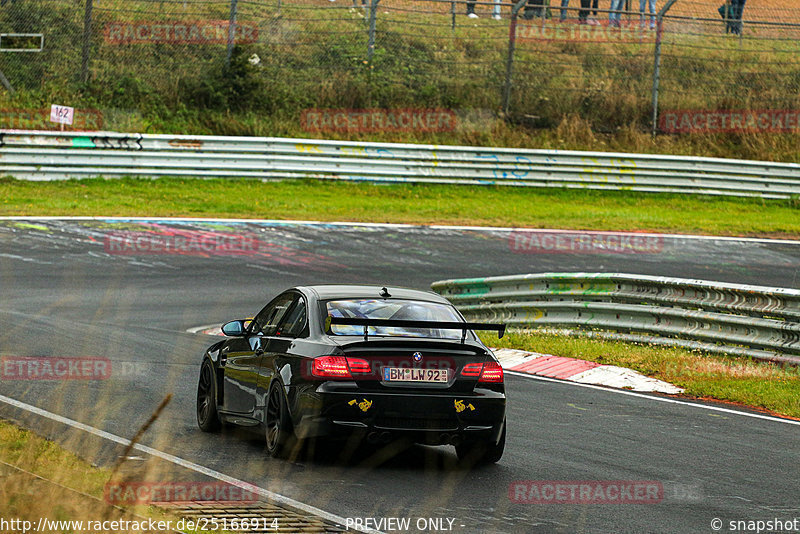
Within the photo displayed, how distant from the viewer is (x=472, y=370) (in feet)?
26.6

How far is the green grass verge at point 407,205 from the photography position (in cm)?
2530

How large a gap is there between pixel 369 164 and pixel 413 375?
21032mm

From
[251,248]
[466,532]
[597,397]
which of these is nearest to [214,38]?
[251,248]

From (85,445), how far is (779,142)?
28594 millimetres

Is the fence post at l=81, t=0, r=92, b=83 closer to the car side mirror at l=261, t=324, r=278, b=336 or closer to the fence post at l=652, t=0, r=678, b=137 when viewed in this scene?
the fence post at l=652, t=0, r=678, b=137

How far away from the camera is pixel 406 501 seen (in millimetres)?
7082

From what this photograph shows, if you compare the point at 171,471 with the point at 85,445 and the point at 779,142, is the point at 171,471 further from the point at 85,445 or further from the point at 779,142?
the point at 779,142

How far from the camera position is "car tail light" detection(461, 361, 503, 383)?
809 centimetres

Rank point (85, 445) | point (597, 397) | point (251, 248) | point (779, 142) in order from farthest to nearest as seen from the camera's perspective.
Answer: point (779, 142) < point (251, 248) < point (597, 397) < point (85, 445)

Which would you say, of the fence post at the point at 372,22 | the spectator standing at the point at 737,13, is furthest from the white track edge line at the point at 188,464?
the spectator standing at the point at 737,13

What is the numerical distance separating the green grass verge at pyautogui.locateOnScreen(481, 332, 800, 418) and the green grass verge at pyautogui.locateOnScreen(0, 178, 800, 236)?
36.1 feet

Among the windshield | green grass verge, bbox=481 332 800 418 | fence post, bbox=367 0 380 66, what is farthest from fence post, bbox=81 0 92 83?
the windshield

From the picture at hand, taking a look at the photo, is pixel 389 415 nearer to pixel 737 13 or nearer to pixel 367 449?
pixel 367 449

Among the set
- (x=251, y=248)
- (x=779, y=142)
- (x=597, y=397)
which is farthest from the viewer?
(x=779, y=142)
